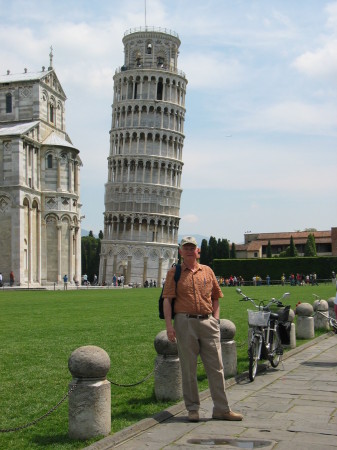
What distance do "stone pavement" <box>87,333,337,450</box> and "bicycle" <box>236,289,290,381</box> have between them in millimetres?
348

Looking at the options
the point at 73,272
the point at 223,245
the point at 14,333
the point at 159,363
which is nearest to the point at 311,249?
the point at 223,245

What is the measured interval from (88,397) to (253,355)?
4.12m

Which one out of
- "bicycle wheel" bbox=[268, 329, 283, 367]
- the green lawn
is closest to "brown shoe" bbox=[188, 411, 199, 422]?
the green lawn

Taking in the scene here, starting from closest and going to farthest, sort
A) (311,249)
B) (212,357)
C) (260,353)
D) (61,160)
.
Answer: (212,357) < (260,353) < (61,160) < (311,249)

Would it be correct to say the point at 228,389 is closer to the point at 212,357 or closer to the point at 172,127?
the point at 212,357

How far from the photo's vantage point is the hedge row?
73312 mm

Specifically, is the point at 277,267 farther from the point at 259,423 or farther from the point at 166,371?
the point at 259,423

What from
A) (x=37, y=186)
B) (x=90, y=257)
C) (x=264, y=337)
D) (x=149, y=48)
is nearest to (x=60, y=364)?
(x=264, y=337)

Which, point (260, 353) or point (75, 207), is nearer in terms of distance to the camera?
point (260, 353)

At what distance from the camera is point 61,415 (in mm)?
8422

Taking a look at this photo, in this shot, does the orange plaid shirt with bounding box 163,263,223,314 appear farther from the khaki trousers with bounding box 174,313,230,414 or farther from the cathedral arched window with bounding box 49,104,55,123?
the cathedral arched window with bounding box 49,104,55,123

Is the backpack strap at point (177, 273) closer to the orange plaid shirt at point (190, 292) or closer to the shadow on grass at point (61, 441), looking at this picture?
the orange plaid shirt at point (190, 292)

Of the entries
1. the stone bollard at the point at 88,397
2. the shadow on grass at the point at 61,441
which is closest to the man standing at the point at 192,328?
the stone bollard at the point at 88,397

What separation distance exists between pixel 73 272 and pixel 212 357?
2097 inches
